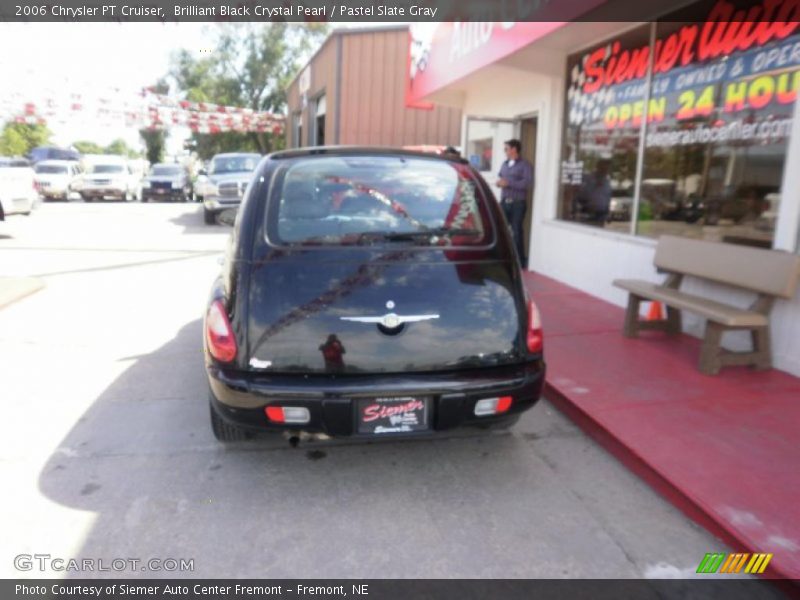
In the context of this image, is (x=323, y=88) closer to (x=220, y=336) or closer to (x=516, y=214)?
(x=516, y=214)

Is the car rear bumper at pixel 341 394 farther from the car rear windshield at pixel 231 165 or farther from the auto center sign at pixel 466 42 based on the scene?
the car rear windshield at pixel 231 165

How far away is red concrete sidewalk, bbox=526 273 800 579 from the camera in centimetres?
278

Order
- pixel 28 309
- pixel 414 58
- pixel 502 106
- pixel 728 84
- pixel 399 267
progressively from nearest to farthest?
pixel 399 267, pixel 728 84, pixel 28 309, pixel 502 106, pixel 414 58

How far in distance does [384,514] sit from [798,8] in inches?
186

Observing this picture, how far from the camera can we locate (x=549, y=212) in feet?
27.7

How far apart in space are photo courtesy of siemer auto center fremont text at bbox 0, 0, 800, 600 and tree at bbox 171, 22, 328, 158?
3660 cm

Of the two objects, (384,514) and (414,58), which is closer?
(384,514)

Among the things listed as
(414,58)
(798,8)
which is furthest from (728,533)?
(414,58)

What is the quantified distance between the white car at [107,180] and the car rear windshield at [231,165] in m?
9.58

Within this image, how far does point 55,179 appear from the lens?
24344mm

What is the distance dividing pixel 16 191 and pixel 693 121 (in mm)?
13241

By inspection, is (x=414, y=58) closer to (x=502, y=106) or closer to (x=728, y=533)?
(x=502, y=106)

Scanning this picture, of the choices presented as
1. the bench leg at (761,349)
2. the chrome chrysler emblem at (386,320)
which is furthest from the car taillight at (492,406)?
the bench leg at (761,349)

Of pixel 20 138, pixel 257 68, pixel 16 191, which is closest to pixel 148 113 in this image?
pixel 257 68
